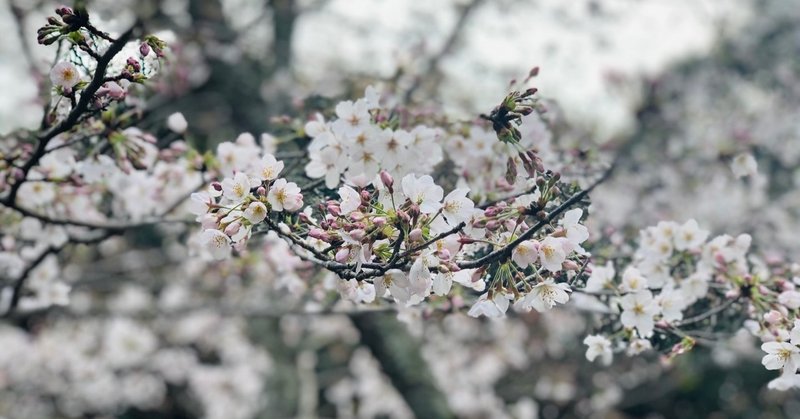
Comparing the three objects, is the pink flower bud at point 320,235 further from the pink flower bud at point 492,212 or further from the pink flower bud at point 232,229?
the pink flower bud at point 492,212

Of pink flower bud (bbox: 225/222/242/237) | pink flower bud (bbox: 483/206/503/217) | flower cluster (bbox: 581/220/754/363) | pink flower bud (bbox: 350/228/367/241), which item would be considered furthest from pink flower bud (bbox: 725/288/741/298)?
pink flower bud (bbox: 225/222/242/237)

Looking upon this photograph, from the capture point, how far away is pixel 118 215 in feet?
9.70

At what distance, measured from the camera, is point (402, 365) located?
527cm

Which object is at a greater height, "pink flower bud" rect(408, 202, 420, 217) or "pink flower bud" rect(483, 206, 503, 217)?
"pink flower bud" rect(483, 206, 503, 217)

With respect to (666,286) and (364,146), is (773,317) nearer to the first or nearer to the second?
(666,286)

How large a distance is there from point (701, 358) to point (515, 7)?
3.96 metres

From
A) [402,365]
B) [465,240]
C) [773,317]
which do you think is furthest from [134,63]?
[402,365]

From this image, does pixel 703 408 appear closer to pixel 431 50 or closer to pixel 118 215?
pixel 431 50

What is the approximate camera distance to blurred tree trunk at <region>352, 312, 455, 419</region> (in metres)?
5.17

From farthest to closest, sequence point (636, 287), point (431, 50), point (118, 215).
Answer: point (431, 50), point (118, 215), point (636, 287)

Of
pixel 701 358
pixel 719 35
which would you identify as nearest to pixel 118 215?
pixel 701 358

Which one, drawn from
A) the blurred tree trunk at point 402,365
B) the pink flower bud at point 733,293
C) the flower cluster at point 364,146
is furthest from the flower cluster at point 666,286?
the blurred tree trunk at point 402,365

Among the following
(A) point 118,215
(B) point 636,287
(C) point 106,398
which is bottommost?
(B) point 636,287

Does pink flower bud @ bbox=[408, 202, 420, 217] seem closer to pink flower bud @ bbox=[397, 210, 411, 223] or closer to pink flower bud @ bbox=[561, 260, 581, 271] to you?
pink flower bud @ bbox=[397, 210, 411, 223]
